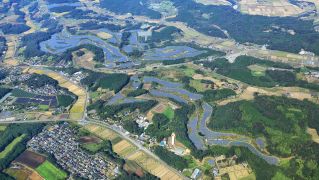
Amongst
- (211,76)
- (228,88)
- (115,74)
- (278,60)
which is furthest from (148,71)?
(278,60)

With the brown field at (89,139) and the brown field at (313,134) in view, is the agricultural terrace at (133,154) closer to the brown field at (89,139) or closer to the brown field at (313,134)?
the brown field at (89,139)

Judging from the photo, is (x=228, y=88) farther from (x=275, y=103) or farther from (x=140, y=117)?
(x=140, y=117)

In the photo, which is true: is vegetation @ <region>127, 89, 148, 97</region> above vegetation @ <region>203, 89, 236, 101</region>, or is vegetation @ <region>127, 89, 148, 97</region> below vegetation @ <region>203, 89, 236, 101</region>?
below

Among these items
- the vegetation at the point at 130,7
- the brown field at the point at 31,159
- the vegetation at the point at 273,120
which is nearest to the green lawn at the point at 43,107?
the brown field at the point at 31,159

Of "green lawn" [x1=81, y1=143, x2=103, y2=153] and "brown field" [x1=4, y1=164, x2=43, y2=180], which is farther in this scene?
"green lawn" [x1=81, y1=143, x2=103, y2=153]

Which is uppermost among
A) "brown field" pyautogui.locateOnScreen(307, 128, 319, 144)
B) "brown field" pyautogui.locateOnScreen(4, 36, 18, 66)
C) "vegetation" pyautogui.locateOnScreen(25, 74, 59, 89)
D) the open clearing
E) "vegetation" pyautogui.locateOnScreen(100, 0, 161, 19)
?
"brown field" pyautogui.locateOnScreen(307, 128, 319, 144)

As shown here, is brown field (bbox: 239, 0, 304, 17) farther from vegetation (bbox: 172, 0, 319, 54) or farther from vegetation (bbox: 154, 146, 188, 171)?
vegetation (bbox: 154, 146, 188, 171)

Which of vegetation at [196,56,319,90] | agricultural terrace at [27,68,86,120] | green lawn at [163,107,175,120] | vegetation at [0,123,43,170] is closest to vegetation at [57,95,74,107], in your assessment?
agricultural terrace at [27,68,86,120]
